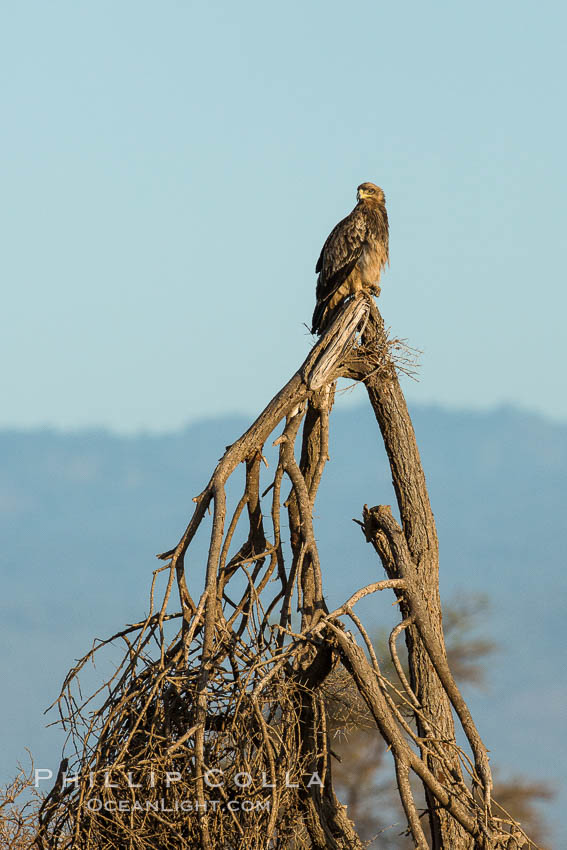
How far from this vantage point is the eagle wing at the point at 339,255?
8.00 meters

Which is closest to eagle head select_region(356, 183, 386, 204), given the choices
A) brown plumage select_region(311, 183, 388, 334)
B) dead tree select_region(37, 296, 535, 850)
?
brown plumage select_region(311, 183, 388, 334)

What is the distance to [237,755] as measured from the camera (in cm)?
512

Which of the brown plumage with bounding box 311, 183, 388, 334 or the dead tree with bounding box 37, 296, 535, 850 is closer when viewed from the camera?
the dead tree with bounding box 37, 296, 535, 850

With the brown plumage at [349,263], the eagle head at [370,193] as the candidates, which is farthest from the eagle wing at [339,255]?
the eagle head at [370,193]

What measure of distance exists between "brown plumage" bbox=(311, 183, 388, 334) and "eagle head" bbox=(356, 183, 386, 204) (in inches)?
11.7

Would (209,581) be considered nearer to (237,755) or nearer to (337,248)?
(237,755)

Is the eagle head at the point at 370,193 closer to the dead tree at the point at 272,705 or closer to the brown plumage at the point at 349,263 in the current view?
the brown plumage at the point at 349,263

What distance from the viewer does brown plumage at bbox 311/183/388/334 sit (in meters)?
7.98

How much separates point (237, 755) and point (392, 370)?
122 inches

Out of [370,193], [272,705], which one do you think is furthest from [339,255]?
[272,705]

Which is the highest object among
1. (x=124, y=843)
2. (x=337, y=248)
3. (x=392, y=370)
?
(x=337, y=248)

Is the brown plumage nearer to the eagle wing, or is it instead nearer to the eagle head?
the eagle wing

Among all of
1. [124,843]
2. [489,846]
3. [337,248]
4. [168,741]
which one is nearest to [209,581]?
[168,741]

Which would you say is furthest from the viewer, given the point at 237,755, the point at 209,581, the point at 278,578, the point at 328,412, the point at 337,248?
the point at 337,248
